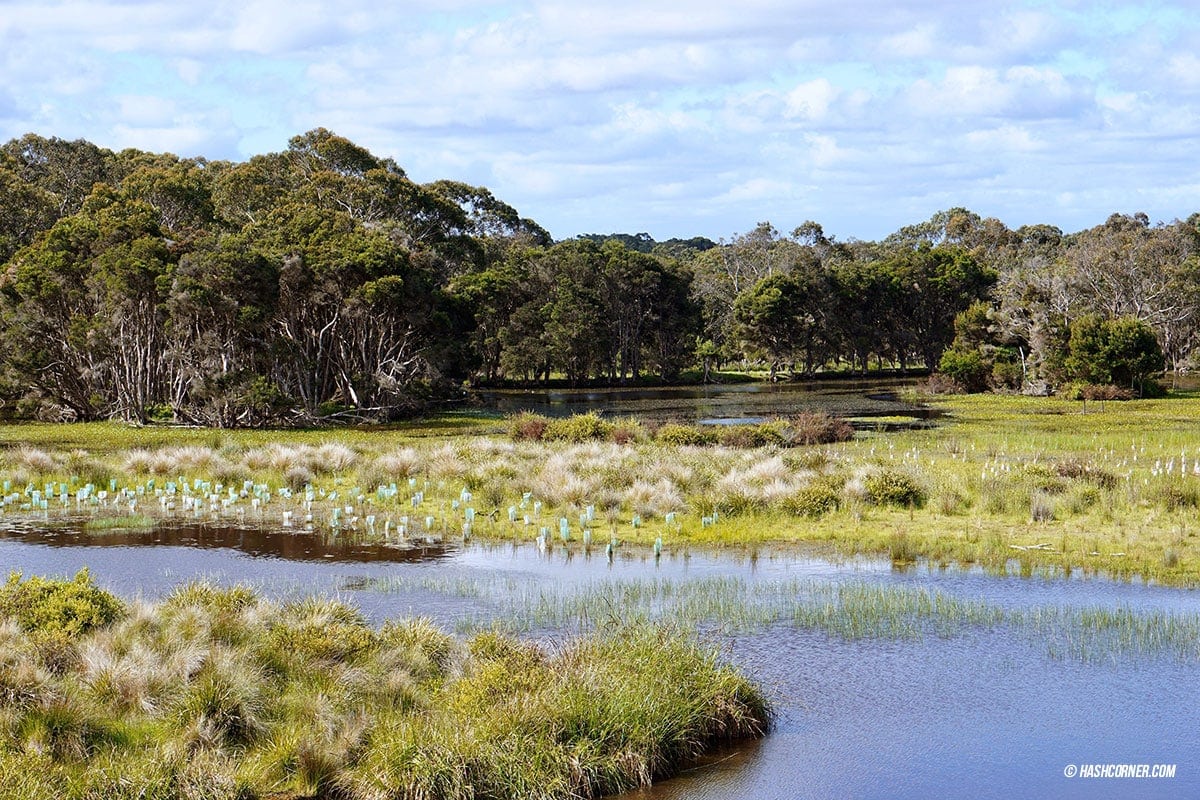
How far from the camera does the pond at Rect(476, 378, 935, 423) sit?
2456 inches

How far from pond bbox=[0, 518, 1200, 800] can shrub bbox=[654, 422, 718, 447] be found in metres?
18.3

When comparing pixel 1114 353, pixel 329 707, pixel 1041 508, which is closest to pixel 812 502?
pixel 1041 508

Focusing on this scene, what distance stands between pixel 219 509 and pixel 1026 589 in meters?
18.3

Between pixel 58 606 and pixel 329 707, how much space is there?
13.7 ft

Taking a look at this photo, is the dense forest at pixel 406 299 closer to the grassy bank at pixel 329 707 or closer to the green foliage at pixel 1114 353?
the green foliage at pixel 1114 353

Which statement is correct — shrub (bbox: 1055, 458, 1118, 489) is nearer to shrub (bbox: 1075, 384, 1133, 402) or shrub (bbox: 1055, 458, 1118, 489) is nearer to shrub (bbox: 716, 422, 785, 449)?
shrub (bbox: 716, 422, 785, 449)

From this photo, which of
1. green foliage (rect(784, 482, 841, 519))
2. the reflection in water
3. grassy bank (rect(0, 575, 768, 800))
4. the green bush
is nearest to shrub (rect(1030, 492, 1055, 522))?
green foliage (rect(784, 482, 841, 519))

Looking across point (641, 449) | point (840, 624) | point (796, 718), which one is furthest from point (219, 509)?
point (796, 718)

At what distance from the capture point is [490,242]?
109062 millimetres

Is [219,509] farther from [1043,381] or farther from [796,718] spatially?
[1043,381]

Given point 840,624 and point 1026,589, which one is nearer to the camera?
point 840,624

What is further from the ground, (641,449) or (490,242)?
(490,242)

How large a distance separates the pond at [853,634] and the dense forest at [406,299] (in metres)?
30.2

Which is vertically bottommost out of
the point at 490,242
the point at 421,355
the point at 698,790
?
the point at 698,790
